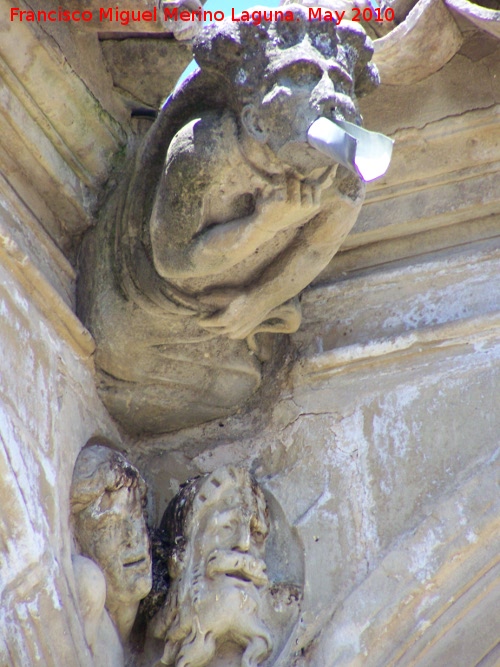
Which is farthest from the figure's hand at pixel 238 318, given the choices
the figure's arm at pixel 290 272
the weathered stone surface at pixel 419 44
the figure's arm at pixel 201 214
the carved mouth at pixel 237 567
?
the weathered stone surface at pixel 419 44

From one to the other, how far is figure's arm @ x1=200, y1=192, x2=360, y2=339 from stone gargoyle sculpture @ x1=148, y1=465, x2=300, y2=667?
0.32 metres

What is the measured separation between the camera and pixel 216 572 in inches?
93.2

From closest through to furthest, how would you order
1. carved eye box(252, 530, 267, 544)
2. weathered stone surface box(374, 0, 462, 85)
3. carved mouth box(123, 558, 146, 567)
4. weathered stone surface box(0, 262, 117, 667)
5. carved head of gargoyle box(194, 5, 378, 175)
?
1. weathered stone surface box(0, 262, 117, 667)
2. carved head of gargoyle box(194, 5, 378, 175)
3. carved mouth box(123, 558, 146, 567)
4. carved eye box(252, 530, 267, 544)
5. weathered stone surface box(374, 0, 462, 85)

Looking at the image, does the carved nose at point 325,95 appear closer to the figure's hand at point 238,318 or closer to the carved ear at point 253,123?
the carved ear at point 253,123

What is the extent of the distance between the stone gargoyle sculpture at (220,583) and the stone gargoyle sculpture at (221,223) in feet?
0.88

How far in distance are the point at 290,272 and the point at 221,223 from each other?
Answer: 204mm

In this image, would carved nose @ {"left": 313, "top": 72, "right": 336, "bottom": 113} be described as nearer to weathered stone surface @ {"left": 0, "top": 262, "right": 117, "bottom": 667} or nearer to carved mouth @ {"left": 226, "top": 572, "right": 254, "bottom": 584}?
weathered stone surface @ {"left": 0, "top": 262, "right": 117, "bottom": 667}

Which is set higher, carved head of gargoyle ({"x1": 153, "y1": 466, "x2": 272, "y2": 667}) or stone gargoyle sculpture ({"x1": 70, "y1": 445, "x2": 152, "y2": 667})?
stone gargoyle sculpture ({"x1": 70, "y1": 445, "x2": 152, "y2": 667})

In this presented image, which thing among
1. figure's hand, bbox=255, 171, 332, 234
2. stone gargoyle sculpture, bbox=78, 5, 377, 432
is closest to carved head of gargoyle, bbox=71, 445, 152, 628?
stone gargoyle sculpture, bbox=78, 5, 377, 432

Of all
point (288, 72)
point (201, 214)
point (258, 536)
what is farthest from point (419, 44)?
point (258, 536)

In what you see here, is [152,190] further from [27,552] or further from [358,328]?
[27,552]

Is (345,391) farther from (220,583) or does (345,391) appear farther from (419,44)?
(419,44)

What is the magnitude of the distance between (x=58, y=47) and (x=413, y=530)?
1.27m

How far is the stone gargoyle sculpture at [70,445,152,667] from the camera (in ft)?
7.60
